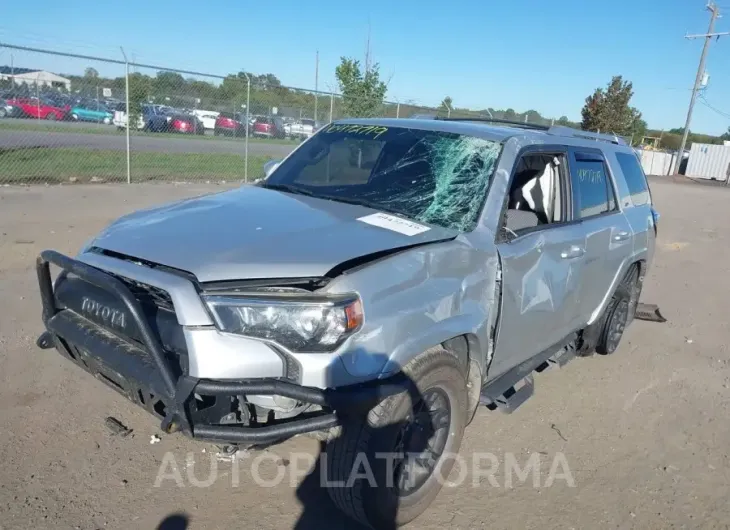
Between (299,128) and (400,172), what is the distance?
612 inches

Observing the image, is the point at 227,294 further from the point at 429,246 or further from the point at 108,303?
the point at 429,246

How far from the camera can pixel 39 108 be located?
42.4 feet

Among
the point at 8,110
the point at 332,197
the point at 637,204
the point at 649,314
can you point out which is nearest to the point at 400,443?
the point at 332,197

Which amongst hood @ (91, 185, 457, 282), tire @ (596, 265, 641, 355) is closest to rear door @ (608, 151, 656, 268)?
tire @ (596, 265, 641, 355)

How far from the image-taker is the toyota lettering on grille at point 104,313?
105 inches

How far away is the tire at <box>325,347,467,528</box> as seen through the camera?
2547mm

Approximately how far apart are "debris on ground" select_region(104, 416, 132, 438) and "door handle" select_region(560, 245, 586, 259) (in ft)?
9.58

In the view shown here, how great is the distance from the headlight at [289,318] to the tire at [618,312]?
3.52m

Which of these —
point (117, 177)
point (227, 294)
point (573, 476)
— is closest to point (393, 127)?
point (227, 294)

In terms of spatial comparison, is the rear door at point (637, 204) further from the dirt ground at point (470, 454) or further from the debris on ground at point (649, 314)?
the dirt ground at point (470, 454)

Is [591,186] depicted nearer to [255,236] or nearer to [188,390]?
[255,236]

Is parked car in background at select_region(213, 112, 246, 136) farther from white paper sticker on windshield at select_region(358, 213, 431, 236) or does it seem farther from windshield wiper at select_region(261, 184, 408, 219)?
white paper sticker on windshield at select_region(358, 213, 431, 236)

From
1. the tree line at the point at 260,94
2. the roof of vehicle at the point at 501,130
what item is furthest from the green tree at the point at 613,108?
the roof of vehicle at the point at 501,130

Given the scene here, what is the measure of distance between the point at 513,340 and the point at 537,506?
0.92 metres
